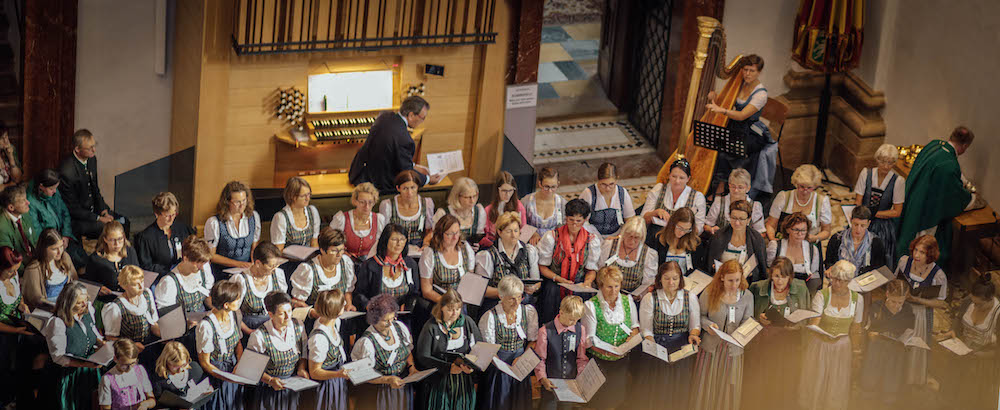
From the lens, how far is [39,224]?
9492mm

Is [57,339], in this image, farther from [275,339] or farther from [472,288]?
[472,288]

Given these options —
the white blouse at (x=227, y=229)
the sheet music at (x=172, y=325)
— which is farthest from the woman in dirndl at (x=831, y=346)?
the sheet music at (x=172, y=325)

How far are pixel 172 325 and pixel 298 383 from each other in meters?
0.88

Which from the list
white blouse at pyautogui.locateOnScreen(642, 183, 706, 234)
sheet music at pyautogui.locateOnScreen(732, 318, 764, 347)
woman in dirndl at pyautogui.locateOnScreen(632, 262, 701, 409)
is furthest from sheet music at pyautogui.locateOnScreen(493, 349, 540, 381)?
Result: white blouse at pyautogui.locateOnScreen(642, 183, 706, 234)

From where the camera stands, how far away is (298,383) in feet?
25.7

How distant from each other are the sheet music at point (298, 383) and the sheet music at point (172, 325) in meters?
0.73

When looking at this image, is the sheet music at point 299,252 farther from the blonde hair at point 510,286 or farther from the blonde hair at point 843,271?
the blonde hair at point 843,271

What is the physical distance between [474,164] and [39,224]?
4.00 m

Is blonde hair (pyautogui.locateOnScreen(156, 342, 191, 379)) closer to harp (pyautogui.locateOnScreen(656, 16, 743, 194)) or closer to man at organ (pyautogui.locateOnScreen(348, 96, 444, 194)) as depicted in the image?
man at organ (pyautogui.locateOnScreen(348, 96, 444, 194))

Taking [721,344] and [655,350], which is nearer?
[655,350]

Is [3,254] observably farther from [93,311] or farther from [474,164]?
[474,164]

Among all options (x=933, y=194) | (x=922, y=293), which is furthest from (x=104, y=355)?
(x=933, y=194)

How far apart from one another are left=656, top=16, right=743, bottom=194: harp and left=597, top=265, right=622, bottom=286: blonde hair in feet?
7.10

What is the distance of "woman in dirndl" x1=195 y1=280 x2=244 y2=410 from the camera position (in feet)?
26.0
